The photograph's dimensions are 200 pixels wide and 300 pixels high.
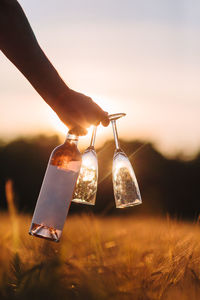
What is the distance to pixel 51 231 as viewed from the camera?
1.97 metres

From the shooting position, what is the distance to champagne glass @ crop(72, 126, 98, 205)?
7.16 feet

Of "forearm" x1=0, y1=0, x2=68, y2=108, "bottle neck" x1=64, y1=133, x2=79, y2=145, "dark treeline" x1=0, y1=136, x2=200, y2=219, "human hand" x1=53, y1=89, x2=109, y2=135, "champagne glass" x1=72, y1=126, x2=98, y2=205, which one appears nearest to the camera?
"forearm" x1=0, y1=0, x2=68, y2=108

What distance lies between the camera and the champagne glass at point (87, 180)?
2.18 m

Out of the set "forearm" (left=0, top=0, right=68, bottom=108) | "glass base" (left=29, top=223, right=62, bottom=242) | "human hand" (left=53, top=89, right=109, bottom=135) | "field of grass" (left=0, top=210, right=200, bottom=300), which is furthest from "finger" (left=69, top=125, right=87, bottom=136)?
"field of grass" (left=0, top=210, right=200, bottom=300)

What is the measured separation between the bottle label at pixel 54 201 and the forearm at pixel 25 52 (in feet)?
1.17

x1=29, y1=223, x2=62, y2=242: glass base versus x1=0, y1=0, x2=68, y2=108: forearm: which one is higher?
x1=0, y1=0, x2=68, y2=108: forearm

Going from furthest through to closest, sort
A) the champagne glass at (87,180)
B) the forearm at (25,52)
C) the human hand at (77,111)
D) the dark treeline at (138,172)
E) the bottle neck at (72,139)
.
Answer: the dark treeline at (138,172) → the champagne glass at (87,180) → the bottle neck at (72,139) → the human hand at (77,111) → the forearm at (25,52)

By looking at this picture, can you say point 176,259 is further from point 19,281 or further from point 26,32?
point 26,32

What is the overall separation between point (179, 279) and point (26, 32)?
1.21 metres

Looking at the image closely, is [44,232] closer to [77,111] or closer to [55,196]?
[55,196]

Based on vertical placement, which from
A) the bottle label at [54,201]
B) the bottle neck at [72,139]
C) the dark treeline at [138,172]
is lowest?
the bottle label at [54,201]

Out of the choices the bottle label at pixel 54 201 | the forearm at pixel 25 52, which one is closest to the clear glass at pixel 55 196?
the bottle label at pixel 54 201

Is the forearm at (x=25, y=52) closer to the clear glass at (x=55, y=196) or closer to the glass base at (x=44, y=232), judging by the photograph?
the clear glass at (x=55, y=196)

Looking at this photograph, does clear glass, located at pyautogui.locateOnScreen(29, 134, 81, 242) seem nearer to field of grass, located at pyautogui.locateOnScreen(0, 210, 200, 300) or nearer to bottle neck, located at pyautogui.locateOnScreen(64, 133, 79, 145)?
bottle neck, located at pyautogui.locateOnScreen(64, 133, 79, 145)
